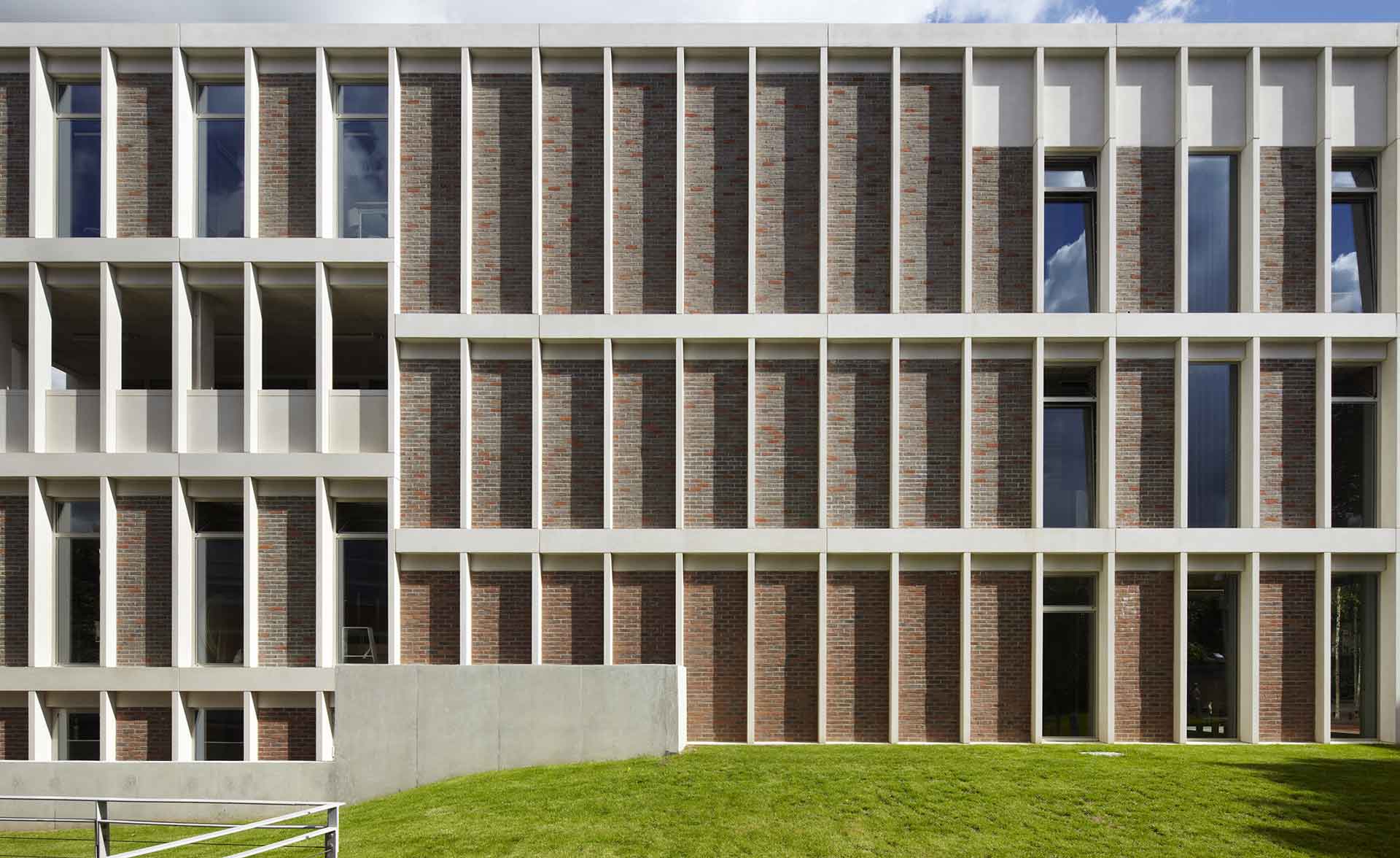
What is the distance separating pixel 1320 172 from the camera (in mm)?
14641

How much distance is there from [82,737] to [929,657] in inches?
603

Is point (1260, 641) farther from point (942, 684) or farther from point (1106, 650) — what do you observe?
point (942, 684)

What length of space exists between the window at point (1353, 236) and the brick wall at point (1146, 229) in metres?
3.17

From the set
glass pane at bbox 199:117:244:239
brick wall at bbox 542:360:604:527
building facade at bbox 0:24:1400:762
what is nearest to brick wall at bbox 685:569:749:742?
building facade at bbox 0:24:1400:762

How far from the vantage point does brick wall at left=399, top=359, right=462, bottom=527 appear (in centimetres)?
1462

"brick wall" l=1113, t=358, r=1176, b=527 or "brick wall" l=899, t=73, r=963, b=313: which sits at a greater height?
"brick wall" l=899, t=73, r=963, b=313

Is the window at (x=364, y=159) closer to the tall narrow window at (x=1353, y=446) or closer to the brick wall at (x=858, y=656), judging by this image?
the brick wall at (x=858, y=656)

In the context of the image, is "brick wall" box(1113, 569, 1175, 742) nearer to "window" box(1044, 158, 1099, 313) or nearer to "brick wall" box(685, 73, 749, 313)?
"window" box(1044, 158, 1099, 313)

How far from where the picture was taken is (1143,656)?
14438mm

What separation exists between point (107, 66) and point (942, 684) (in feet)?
62.0

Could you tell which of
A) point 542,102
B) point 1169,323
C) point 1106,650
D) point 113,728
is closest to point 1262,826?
point 1106,650

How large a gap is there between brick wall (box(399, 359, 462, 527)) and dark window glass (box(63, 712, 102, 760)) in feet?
21.8

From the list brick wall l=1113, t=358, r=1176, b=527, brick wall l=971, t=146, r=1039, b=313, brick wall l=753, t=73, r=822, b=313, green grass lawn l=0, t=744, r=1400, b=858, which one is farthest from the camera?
brick wall l=753, t=73, r=822, b=313

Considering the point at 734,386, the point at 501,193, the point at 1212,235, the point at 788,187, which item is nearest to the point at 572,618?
the point at 734,386
